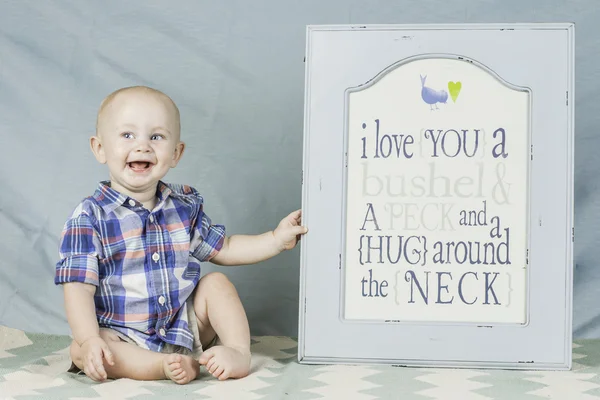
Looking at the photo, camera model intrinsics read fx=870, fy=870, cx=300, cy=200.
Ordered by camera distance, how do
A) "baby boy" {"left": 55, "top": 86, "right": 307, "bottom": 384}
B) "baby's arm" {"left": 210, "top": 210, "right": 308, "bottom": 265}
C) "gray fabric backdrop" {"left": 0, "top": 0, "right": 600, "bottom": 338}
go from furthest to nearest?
1. "gray fabric backdrop" {"left": 0, "top": 0, "right": 600, "bottom": 338}
2. "baby's arm" {"left": 210, "top": 210, "right": 308, "bottom": 265}
3. "baby boy" {"left": 55, "top": 86, "right": 307, "bottom": 384}

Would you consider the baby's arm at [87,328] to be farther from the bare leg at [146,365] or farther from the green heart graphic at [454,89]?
the green heart graphic at [454,89]

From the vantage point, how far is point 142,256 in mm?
1440

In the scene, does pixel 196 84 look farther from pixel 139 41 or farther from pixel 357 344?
pixel 357 344

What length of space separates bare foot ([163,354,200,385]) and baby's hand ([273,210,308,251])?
288 mm

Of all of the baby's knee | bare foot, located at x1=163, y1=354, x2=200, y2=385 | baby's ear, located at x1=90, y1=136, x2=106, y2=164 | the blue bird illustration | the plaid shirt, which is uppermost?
the blue bird illustration

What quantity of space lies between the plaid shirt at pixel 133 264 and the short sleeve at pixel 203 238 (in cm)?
3

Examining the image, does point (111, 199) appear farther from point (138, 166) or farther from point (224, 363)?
point (224, 363)

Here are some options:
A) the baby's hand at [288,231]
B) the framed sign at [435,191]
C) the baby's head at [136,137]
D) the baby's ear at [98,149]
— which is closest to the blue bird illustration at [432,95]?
the framed sign at [435,191]

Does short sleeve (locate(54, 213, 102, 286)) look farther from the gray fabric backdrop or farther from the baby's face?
the gray fabric backdrop

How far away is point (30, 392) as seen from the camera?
47.9 inches

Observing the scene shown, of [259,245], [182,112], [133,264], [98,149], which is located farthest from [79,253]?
[182,112]

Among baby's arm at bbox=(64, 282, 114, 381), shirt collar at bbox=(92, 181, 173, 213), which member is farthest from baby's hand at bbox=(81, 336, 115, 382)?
shirt collar at bbox=(92, 181, 173, 213)

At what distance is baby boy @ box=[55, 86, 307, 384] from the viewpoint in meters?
1.38

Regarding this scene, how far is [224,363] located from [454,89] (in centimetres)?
58
